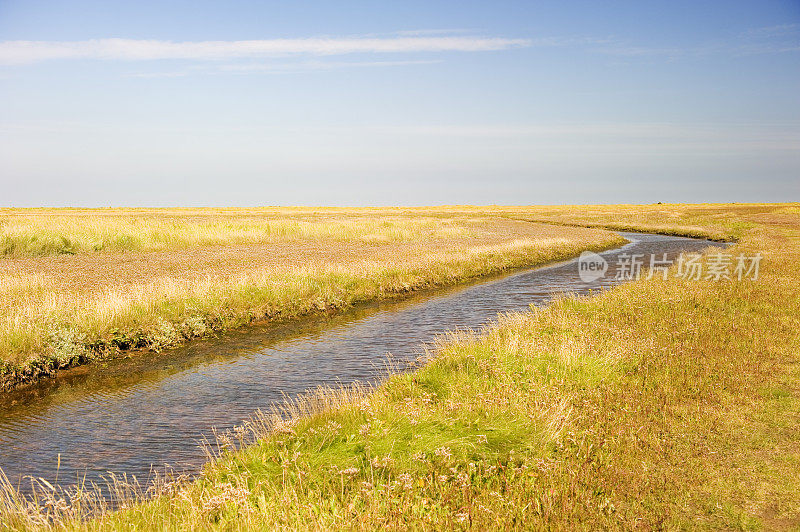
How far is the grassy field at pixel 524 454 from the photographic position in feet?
18.4

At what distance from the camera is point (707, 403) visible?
29.5 feet

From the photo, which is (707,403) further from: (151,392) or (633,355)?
(151,392)

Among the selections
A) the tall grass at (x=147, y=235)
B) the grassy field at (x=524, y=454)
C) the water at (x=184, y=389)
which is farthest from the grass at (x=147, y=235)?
the grassy field at (x=524, y=454)

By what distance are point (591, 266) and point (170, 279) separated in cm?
2623

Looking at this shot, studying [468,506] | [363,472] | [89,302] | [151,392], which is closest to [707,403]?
[468,506]

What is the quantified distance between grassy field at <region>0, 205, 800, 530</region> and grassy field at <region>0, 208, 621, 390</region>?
6718 millimetres

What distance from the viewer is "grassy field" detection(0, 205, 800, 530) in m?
5.59

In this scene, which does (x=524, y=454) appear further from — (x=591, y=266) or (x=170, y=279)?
(x=591, y=266)

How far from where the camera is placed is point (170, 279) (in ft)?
63.8

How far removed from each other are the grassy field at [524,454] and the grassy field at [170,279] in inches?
264

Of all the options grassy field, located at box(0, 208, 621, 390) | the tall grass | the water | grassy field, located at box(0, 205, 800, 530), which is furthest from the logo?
grassy field, located at box(0, 205, 800, 530)

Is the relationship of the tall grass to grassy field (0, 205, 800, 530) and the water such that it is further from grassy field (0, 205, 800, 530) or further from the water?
grassy field (0, 205, 800, 530)

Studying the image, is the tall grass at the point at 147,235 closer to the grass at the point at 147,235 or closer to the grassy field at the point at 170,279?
the grass at the point at 147,235

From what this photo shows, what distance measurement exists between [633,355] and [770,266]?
1981cm
